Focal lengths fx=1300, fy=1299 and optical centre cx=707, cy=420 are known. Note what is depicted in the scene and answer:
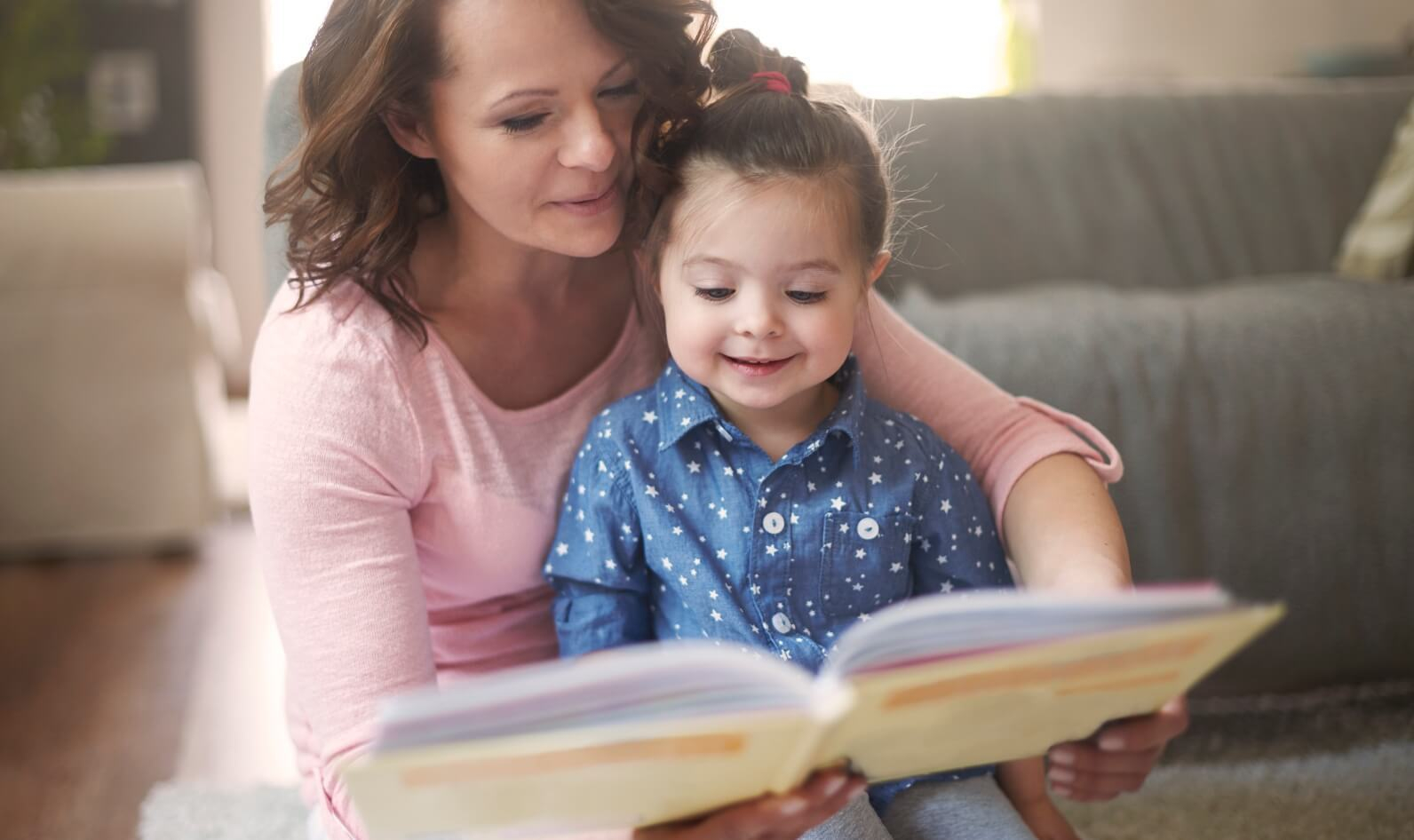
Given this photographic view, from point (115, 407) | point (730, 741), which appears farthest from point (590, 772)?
point (115, 407)

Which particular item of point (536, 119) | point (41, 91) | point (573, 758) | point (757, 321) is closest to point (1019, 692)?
point (573, 758)

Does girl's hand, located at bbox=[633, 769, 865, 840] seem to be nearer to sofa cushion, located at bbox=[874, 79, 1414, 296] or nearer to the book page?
the book page

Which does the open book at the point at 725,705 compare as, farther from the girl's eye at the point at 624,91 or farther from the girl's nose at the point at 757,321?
the girl's eye at the point at 624,91

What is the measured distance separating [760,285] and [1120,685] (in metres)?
0.41

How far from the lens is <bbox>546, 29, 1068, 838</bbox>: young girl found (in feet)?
3.33

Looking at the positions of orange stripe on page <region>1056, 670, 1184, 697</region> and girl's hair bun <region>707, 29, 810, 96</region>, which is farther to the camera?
→ girl's hair bun <region>707, 29, 810, 96</region>

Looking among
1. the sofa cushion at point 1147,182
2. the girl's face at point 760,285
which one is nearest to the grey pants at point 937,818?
the girl's face at point 760,285

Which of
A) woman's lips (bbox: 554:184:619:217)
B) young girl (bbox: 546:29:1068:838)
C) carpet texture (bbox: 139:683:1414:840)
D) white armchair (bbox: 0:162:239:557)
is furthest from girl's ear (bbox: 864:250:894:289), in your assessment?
white armchair (bbox: 0:162:239:557)

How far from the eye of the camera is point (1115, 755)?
0.88 meters

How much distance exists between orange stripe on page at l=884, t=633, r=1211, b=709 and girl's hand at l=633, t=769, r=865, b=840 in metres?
0.10

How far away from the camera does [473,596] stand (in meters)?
1.17

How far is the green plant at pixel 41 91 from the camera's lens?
3982mm

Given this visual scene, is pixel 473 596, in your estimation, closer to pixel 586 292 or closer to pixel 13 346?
pixel 586 292

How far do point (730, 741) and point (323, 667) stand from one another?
0.43m
